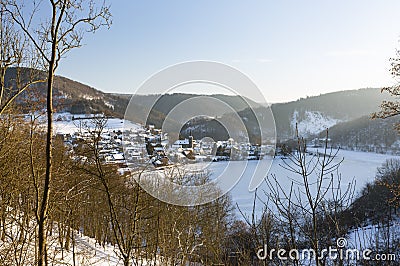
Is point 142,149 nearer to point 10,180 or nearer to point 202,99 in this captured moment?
point 202,99

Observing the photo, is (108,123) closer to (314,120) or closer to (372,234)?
(372,234)

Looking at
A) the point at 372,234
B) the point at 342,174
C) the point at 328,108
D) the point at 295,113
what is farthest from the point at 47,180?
the point at 328,108

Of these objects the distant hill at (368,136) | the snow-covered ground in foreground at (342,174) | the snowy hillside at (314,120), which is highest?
the snowy hillside at (314,120)

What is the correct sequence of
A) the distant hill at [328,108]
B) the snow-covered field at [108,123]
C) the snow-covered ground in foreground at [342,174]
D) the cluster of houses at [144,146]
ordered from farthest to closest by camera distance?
the distant hill at [328,108] → the snow-covered ground in foreground at [342,174] → the cluster of houses at [144,146] → the snow-covered field at [108,123]

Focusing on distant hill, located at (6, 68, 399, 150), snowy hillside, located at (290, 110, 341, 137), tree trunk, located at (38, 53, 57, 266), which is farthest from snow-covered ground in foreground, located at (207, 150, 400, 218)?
snowy hillside, located at (290, 110, 341, 137)

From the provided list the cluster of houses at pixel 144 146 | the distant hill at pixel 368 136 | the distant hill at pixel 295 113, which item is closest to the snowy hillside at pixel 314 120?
the distant hill at pixel 295 113

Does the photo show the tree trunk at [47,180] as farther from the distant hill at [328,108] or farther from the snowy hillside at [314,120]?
the snowy hillside at [314,120]

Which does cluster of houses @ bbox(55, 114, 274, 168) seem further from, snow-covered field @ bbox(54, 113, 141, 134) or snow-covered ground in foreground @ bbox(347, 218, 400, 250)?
snow-covered ground in foreground @ bbox(347, 218, 400, 250)

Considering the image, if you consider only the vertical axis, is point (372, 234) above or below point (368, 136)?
below

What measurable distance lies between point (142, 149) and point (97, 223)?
11.1 meters

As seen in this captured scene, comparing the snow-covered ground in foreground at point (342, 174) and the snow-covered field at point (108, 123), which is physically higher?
the snow-covered field at point (108, 123)

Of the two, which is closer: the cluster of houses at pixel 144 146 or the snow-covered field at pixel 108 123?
the snow-covered field at pixel 108 123

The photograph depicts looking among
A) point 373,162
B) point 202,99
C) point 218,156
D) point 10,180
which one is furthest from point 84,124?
point 373,162

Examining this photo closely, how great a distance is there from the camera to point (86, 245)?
593 inches
